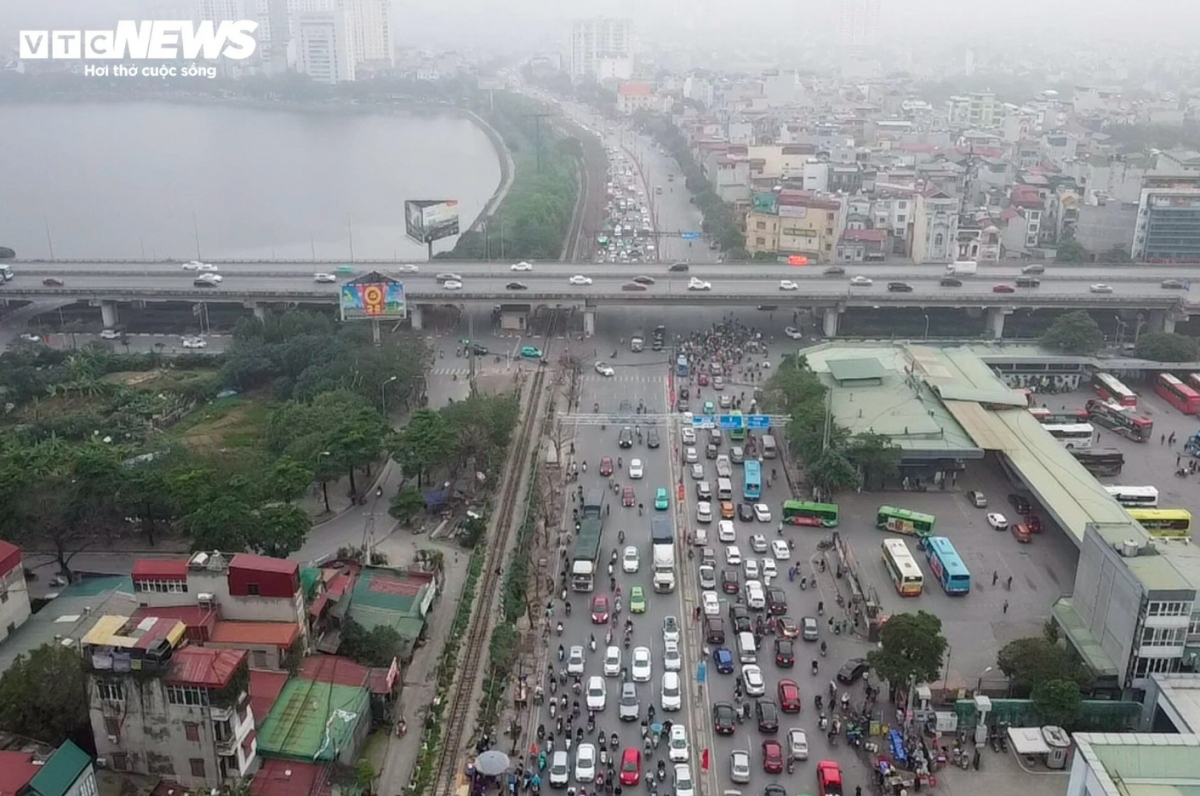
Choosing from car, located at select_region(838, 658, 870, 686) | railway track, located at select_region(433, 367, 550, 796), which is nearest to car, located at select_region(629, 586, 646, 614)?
railway track, located at select_region(433, 367, 550, 796)

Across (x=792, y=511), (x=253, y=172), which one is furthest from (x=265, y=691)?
(x=253, y=172)

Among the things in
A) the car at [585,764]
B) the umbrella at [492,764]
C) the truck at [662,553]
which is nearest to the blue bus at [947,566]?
the truck at [662,553]

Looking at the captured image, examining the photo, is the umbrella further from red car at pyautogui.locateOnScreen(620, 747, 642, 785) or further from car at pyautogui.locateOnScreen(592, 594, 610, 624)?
car at pyautogui.locateOnScreen(592, 594, 610, 624)

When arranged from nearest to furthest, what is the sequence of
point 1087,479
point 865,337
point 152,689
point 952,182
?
point 152,689
point 1087,479
point 865,337
point 952,182

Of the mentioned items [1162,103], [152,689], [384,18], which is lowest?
[152,689]

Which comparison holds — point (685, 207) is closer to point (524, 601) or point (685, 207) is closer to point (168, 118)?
point (524, 601)

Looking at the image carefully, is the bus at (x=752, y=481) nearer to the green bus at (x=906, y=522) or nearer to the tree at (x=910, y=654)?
the green bus at (x=906, y=522)

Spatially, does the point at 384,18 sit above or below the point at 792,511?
above
